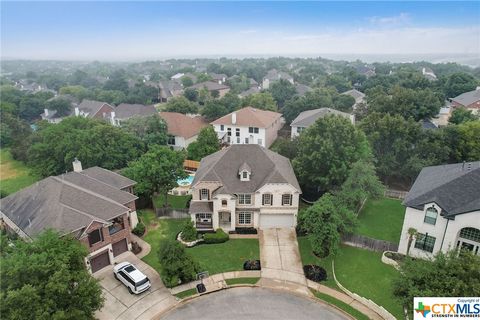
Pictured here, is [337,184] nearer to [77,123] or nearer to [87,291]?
[87,291]

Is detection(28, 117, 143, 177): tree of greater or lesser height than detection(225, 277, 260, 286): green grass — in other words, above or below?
above

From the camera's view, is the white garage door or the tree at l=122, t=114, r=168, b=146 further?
the tree at l=122, t=114, r=168, b=146

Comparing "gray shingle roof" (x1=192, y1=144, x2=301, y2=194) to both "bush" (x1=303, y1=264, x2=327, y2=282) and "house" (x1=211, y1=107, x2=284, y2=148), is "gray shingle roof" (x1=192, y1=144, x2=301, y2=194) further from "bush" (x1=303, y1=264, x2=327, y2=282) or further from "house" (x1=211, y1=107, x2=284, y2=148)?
"house" (x1=211, y1=107, x2=284, y2=148)

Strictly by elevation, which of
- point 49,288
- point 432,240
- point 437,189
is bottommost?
point 432,240

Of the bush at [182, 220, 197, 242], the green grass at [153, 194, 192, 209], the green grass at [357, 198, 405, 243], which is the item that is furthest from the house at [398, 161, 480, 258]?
the green grass at [153, 194, 192, 209]

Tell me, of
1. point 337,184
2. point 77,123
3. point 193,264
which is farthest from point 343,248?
point 77,123

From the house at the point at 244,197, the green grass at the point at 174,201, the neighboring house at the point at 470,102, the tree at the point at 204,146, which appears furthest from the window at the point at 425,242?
the neighboring house at the point at 470,102
